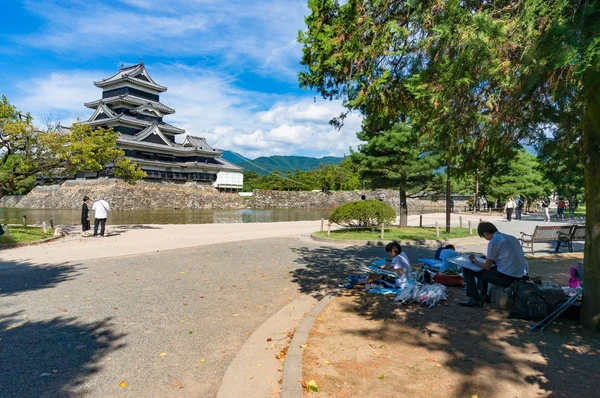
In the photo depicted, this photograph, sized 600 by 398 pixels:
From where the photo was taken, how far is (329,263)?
937cm

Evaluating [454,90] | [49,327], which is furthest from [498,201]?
[49,327]

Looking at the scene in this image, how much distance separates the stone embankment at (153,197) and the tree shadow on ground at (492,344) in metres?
43.1

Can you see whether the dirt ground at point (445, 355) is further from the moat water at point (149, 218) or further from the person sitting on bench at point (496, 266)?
the moat water at point (149, 218)

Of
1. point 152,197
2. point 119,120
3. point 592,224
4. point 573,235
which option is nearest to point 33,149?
point 592,224

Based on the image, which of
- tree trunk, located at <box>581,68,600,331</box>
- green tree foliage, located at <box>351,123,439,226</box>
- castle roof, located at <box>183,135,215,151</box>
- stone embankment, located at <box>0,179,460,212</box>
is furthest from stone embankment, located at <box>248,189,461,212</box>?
tree trunk, located at <box>581,68,600,331</box>

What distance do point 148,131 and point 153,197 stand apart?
8.77 metres

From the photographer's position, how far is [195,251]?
440 inches

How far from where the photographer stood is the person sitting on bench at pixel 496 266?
5082 millimetres

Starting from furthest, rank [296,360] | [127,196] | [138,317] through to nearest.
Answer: [127,196] < [138,317] < [296,360]

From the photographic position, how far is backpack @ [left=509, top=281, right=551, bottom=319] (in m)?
4.65

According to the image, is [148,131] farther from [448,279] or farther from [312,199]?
[448,279]

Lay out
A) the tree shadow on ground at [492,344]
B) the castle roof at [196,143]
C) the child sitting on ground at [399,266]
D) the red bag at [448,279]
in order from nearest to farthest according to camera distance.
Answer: the tree shadow on ground at [492,344] < the child sitting on ground at [399,266] < the red bag at [448,279] < the castle roof at [196,143]

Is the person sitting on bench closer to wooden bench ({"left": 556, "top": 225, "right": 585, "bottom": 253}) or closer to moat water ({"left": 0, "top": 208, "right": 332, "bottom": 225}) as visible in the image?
wooden bench ({"left": 556, "top": 225, "right": 585, "bottom": 253})

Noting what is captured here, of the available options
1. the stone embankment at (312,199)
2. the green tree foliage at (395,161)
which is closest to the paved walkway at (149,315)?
the green tree foliage at (395,161)
